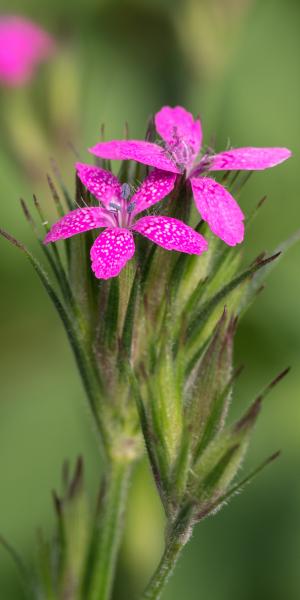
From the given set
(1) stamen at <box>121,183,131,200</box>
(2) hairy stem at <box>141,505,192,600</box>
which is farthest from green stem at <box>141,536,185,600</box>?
(1) stamen at <box>121,183,131,200</box>

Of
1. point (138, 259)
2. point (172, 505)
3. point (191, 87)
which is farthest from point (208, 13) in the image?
point (172, 505)

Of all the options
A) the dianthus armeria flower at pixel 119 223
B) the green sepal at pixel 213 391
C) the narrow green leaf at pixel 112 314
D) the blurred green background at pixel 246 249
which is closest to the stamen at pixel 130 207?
the dianthus armeria flower at pixel 119 223

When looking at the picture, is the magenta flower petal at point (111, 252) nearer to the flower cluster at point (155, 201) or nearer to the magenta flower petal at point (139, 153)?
the flower cluster at point (155, 201)

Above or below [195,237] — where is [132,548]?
below

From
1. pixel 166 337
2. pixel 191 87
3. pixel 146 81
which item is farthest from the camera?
pixel 146 81

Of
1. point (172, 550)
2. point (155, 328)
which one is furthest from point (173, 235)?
point (172, 550)

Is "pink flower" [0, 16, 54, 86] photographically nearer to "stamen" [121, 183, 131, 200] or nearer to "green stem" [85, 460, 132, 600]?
"stamen" [121, 183, 131, 200]

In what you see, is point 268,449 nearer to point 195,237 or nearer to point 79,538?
point 79,538
